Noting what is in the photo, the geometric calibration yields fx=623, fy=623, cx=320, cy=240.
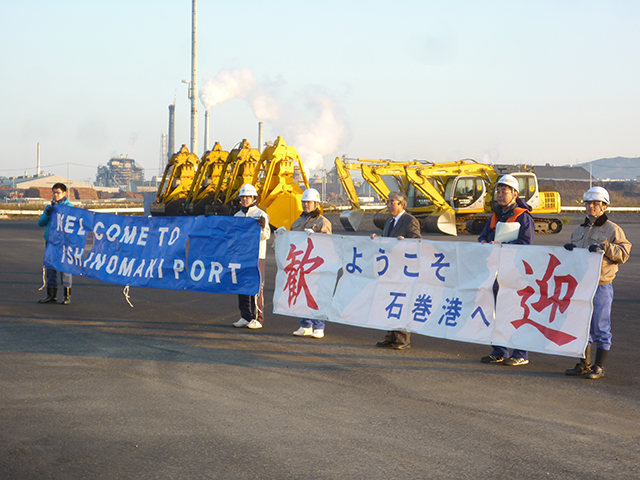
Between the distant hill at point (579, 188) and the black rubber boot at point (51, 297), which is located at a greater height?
the distant hill at point (579, 188)

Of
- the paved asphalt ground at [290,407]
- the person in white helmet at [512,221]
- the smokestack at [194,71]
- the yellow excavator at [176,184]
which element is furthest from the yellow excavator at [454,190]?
the person in white helmet at [512,221]

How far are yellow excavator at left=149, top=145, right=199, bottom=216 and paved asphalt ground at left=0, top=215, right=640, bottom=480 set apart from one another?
25800 mm

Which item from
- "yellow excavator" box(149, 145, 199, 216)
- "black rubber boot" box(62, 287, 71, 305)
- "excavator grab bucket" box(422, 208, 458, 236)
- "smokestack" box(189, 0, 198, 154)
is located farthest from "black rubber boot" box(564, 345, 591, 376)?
"smokestack" box(189, 0, 198, 154)

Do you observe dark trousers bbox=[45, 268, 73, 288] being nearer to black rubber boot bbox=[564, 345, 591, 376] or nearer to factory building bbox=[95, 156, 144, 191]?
black rubber boot bbox=[564, 345, 591, 376]

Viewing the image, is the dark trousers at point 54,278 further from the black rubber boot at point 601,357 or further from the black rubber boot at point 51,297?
the black rubber boot at point 601,357

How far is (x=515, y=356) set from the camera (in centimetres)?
732

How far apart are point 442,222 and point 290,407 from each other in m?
23.9

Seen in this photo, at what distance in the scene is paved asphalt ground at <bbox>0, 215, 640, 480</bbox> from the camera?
4348 millimetres

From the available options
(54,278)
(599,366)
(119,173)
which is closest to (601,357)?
(599,366)

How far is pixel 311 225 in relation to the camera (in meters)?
8.90

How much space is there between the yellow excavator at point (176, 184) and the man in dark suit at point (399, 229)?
27629 millimetres

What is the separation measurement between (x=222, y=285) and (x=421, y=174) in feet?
72.4

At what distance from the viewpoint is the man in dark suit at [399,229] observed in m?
8.02

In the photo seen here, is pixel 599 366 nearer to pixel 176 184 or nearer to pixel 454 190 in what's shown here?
pixel 454 190
